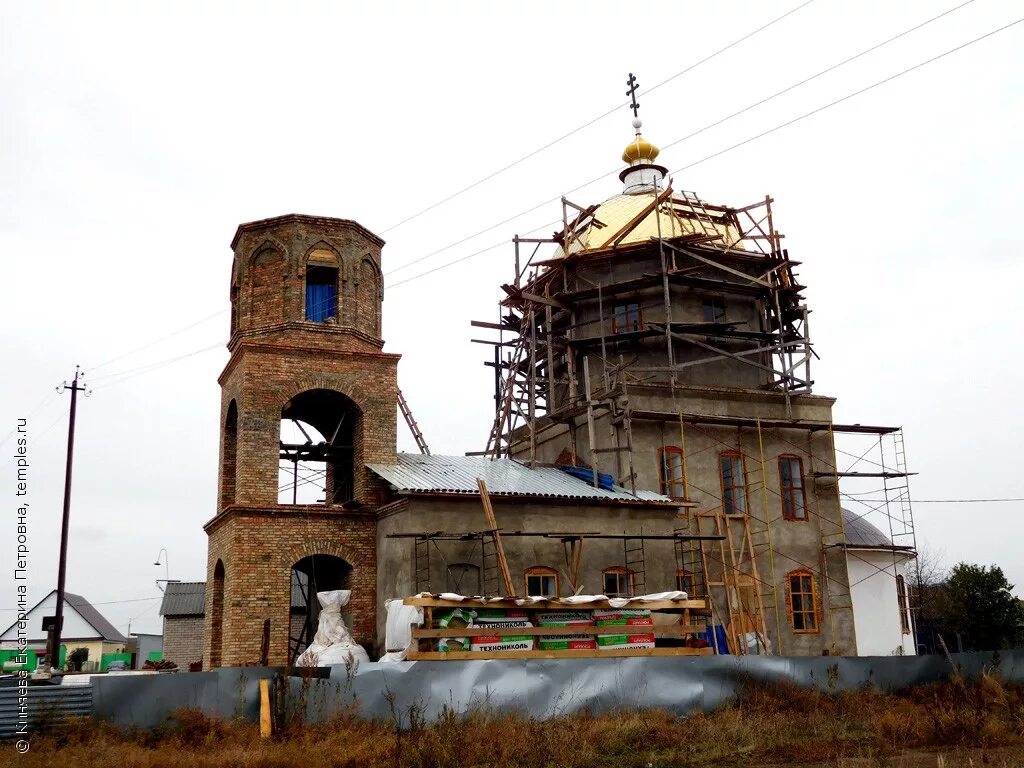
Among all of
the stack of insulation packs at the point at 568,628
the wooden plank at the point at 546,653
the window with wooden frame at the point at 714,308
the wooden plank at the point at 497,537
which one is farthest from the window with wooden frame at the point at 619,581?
the window with wooden frame at the point at 714,308

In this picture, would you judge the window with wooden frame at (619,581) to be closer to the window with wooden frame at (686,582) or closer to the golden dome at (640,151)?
the window with wooden frame at (686,582)

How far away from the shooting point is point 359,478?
21.6 meters

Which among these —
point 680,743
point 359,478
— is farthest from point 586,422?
point 680,743

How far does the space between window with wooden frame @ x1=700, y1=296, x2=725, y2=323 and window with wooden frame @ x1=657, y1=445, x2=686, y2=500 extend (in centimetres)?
473

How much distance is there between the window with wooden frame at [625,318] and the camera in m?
28.0

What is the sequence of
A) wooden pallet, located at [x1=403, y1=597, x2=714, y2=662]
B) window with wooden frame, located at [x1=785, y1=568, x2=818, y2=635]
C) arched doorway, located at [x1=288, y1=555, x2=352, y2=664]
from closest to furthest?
wooden pallet, located at [x1=403, y1=597, x2=714, y2=662]
arched doorway, located at [x1=288, y1=555, x2=352, y2=664]
window with wooden frame, located at [x1=785, y1=568, x2=818, y2=635]

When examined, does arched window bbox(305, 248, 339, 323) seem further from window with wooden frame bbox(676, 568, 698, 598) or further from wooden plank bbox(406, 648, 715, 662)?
window with wooden frame bbox(676, 568, 698, 598)

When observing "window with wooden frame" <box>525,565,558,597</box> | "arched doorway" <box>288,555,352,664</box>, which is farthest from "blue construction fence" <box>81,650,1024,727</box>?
"arched doorway" <box>288,555,352,664</box>

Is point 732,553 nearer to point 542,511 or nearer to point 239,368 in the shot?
point 542,511

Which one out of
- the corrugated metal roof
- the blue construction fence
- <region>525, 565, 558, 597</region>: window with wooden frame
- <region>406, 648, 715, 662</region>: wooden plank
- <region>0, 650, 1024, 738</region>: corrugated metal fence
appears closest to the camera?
<region>0, 650, 1024, 738</region>: corrugated metal fence

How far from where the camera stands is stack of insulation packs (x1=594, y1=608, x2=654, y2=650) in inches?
735

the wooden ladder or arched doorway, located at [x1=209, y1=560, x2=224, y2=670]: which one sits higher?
the wooden ladder

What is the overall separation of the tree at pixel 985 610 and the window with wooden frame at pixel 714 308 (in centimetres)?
1868

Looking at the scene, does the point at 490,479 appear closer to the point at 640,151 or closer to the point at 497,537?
the point at 497,537
